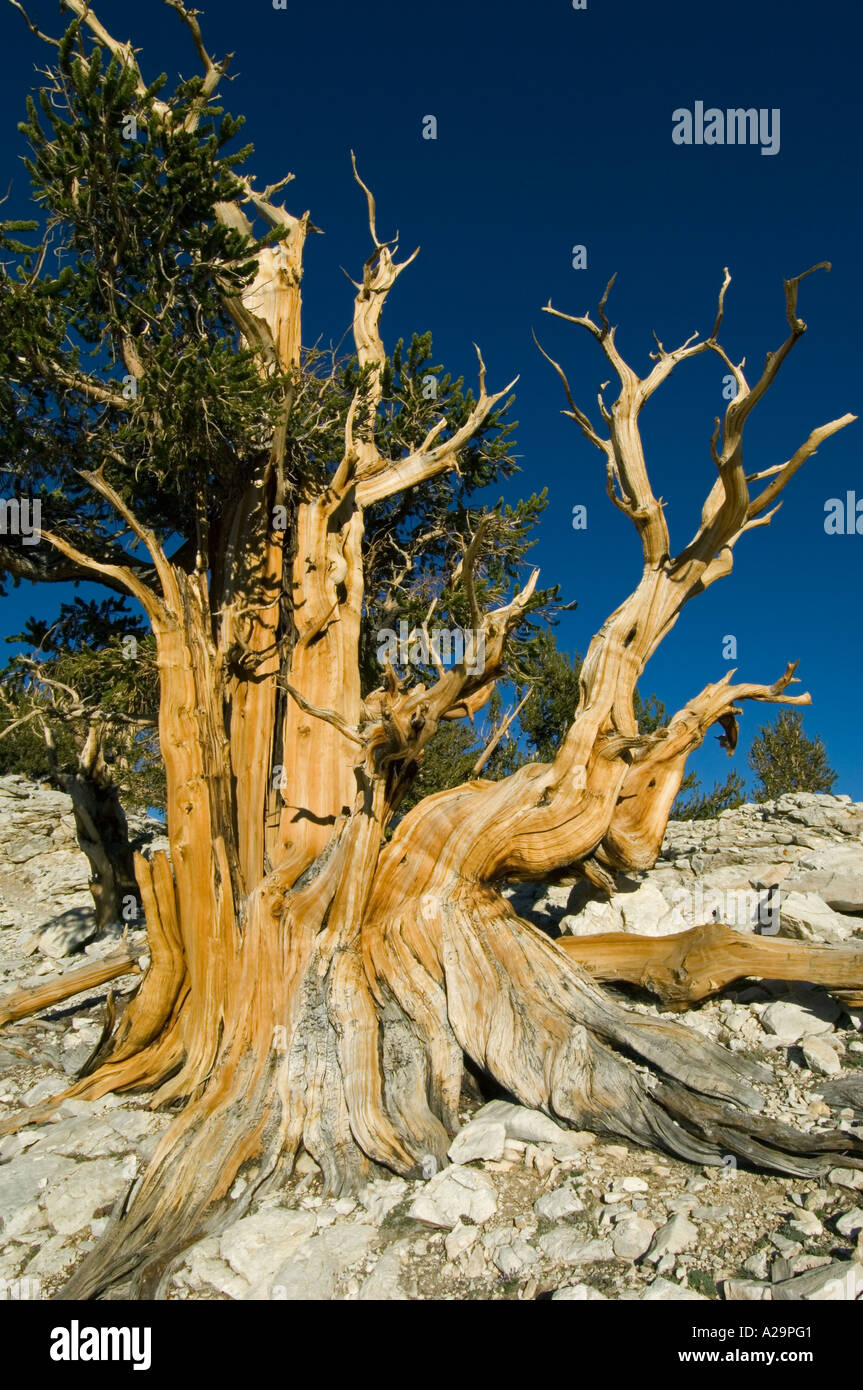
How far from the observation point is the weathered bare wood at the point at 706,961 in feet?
15.8

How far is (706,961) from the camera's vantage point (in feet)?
17.1

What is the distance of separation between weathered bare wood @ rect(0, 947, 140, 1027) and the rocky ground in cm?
26

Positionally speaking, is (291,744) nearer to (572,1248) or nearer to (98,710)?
(98,710)

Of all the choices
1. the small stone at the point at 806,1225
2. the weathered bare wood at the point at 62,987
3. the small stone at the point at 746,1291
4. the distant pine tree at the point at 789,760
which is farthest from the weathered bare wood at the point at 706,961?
the distant pine tree at the point at 789,760

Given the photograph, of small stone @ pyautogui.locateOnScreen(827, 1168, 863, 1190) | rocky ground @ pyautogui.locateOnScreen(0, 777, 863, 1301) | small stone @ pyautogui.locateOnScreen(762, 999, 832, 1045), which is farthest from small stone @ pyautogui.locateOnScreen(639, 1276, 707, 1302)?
small stone @ pyautogui.locateOnScreen(762, 999, 832, 1045)

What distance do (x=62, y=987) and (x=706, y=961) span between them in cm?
464

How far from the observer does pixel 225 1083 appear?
484 cm

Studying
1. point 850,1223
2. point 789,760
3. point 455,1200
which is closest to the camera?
point 850,1223

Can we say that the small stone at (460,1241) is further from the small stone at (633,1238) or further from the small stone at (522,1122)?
the small stone at (522,1122)

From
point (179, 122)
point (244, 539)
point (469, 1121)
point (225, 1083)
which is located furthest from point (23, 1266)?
point (179, 122)

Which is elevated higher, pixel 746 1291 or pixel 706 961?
pixel 706 961

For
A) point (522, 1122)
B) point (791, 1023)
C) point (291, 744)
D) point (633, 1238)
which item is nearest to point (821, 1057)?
point (791, 1023)

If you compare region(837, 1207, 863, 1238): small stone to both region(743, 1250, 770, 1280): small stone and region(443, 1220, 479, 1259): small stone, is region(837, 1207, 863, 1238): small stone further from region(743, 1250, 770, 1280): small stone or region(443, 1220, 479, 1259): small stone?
region(443, 1220, 479, 1259): small stone

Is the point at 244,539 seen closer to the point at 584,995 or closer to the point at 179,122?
the point at 179,122
